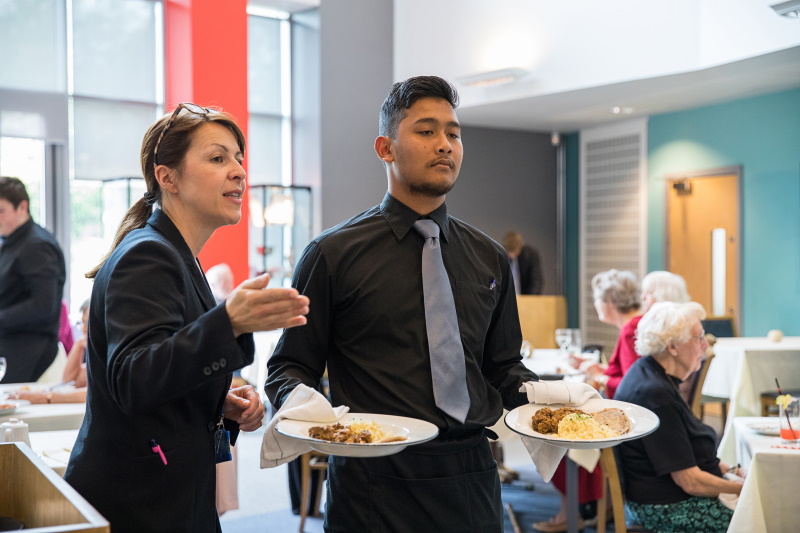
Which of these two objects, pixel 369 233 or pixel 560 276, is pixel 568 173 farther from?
pixel 369 233

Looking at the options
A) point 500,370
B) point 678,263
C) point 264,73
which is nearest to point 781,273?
point 678,263

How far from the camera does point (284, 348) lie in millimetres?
1771

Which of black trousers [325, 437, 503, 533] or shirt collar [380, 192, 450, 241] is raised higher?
shirt collar [380, 192, 450, 241]

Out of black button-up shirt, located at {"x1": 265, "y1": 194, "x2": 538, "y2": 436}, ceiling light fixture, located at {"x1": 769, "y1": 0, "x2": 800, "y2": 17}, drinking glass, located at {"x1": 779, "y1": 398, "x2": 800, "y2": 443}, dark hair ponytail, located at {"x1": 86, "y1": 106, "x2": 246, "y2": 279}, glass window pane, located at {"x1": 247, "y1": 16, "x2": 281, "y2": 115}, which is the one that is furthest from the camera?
glass window pane, located at {"x1": 247, "y1": 16, "x2": 281, "y2": 115}

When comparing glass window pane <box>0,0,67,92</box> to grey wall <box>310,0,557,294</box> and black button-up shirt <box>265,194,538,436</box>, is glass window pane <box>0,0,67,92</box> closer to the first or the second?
grey wall <box>310,0,557,294</box>

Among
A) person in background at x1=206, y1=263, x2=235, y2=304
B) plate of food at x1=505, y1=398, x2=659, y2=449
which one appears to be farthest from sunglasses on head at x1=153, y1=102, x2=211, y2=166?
person in background at x1=206, y1=263, x2=235, y2=304

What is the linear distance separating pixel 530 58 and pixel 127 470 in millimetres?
7454

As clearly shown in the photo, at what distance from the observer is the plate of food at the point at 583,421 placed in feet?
5.54

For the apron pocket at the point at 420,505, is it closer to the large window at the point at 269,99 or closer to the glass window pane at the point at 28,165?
the glass window pane at the point at 28,165

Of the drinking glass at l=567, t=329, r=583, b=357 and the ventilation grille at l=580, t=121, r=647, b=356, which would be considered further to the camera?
the ventilation grille at l=580, t=121, r=647, b=356

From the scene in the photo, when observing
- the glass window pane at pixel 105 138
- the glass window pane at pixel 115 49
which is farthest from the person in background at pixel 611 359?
the glass window pane at pixel 115 49

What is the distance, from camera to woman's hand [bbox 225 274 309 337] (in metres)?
1.21

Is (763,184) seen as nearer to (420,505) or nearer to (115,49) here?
(115,49)

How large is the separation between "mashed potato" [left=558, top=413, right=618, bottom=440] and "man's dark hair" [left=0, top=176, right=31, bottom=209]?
3000mm
